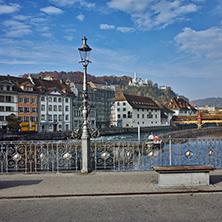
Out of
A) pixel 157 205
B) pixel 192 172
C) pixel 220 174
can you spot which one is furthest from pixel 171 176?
pixel 220 174

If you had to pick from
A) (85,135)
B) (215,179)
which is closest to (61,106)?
(85,135)

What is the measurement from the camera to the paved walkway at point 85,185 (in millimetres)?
7218

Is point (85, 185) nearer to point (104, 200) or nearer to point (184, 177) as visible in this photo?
point (104, 200)

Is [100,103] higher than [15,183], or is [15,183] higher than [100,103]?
[100,103]

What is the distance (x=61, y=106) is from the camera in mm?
75062

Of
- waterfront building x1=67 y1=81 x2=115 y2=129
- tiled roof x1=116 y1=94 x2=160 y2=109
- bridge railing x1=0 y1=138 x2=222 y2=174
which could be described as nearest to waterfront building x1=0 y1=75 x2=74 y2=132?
waterfront building x1=67 y1=81 x2=115 y2=129

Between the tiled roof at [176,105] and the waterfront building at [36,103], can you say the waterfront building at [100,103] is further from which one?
the tiled roof at [176,105]

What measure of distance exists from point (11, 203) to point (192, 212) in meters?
4.27

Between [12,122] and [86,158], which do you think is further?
[12,122]

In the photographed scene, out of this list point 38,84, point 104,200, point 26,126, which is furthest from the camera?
point 38,84

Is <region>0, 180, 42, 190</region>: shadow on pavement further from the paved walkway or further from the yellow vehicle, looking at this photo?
the yellow vehicle

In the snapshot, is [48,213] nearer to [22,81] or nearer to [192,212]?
[192,212]

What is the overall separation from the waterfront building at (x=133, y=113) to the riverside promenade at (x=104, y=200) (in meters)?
87.6

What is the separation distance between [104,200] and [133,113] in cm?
9052
